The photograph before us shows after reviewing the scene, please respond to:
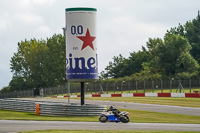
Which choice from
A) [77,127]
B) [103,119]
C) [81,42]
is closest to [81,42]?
[81,42]

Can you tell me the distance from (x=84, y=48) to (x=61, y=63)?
93.3 m

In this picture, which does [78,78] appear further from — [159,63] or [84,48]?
[159,63]

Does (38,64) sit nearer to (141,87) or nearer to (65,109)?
(141,87)

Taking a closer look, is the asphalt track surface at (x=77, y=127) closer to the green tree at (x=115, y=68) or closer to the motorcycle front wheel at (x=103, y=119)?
the motorcycle front wheel at (x=103, y=119)

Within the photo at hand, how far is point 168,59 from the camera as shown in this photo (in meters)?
106

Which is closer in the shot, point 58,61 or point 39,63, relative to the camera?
point 58,61

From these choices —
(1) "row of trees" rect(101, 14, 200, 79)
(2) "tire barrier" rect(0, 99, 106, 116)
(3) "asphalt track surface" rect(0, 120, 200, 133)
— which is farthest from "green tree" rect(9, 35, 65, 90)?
(3) "asphalt track surface" rect(0, 120, 200, 133)

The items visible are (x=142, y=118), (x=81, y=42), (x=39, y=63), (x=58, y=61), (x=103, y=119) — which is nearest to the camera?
(x=103, y=119)

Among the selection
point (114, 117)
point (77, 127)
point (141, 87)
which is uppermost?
point (141, 87)

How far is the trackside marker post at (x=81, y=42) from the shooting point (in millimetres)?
36000

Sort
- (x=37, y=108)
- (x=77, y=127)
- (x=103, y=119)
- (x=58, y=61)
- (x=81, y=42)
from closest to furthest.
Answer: (x=77, y=127), (x=103, y=119), (x=81, y=42), (x=37, y=108), (x=58, y=61)

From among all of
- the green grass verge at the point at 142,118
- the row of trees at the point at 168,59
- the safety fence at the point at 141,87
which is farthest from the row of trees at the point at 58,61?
the green grass verge at the point at 142,118

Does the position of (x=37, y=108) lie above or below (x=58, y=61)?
below

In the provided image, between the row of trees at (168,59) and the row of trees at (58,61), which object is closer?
the row of trees at (168,59)
